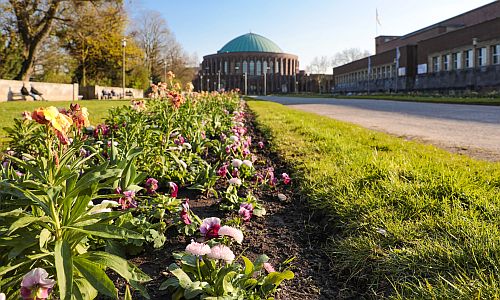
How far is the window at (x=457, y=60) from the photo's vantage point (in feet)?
125

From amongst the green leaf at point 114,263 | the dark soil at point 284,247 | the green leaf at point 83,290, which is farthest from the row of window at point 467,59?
Answer: the green leaf at point 83,290

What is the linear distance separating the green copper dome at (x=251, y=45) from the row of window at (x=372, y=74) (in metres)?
42.4

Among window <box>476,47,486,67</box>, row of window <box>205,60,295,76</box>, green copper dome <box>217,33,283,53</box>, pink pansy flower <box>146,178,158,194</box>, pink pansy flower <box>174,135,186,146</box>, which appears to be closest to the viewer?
pink pansy flower <box>146,178,158,194</box>

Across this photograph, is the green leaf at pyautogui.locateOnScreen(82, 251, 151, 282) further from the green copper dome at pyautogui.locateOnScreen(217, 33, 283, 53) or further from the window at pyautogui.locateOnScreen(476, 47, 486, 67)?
the green copper dome at pyautogui.locateOnScreen(217, 33, 283, 53)

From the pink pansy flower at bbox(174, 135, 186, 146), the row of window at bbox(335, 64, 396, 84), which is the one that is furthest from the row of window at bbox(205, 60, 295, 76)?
the pink pansy flower at bbox(174, 135, 186, 146)

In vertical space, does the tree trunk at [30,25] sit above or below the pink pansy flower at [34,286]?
above

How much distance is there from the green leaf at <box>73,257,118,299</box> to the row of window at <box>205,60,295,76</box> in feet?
352

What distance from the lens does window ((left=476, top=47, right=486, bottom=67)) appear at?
3438 cm

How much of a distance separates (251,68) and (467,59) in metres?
75.1

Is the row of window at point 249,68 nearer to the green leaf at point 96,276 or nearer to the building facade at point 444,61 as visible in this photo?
the building facade at point 444,61

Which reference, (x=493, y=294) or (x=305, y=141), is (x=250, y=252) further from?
(x=305, y=141)

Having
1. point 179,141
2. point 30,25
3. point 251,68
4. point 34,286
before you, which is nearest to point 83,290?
point 34,286

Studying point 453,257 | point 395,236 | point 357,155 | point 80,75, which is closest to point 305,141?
point 357,155

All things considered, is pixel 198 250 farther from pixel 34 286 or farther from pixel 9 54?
pixel 9 54
